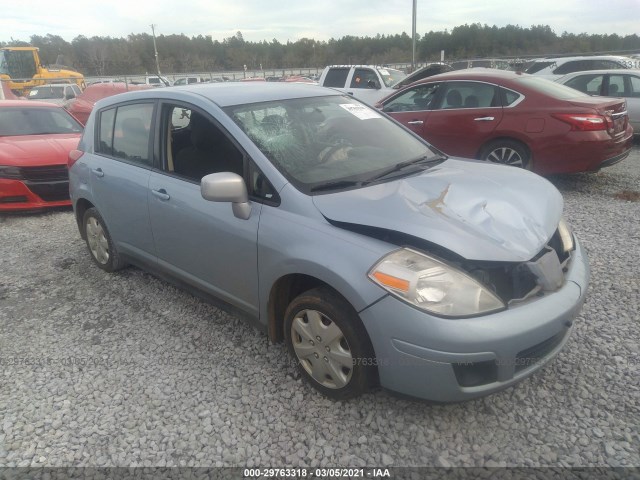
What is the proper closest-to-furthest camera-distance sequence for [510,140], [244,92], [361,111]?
[244,92] → [361,111] → [510,140]

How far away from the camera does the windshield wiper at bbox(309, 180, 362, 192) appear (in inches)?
106

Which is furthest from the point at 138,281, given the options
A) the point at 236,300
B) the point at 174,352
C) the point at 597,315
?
the point at 597,315

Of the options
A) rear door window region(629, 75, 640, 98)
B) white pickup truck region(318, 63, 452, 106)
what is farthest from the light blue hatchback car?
white pickup truck region(318, 63, 452, 106)

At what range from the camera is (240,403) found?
267 centimetres

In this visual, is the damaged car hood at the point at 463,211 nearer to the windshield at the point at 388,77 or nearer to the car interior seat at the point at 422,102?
the car interior seat at the point at 422,102

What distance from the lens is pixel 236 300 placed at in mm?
3014

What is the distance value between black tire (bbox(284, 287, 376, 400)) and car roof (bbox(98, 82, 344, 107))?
1461mm

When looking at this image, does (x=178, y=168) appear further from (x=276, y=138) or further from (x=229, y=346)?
(x=229, y=346)

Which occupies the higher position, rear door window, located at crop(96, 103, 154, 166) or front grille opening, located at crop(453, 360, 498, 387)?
rear door window, located at crop(96, 103, 154, 166)

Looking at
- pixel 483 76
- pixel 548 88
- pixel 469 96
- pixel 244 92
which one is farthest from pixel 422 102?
pixel 244 92

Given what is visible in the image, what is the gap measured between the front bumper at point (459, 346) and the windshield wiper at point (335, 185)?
0.80 metres

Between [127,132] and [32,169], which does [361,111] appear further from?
[32,169]

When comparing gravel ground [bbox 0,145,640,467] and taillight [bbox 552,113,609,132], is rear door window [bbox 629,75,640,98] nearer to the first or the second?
taillight [bbox 552,113,609,132]

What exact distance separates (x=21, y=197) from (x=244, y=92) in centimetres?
451
